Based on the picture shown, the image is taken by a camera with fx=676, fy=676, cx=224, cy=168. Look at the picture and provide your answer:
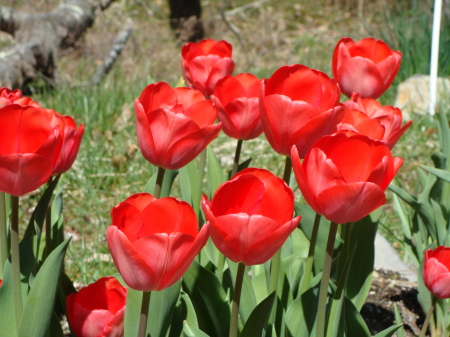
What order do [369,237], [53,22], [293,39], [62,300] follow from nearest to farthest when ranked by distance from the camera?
[62,300], [369,237], [53,22], [293,39]

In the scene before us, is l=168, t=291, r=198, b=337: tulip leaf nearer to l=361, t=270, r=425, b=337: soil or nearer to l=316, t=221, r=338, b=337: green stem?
l=316, t=221, r=338, b=337: green stem

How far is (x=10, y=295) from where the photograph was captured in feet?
3.56

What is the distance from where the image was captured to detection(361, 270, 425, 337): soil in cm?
192

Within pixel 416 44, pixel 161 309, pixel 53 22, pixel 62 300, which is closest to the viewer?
pixel 161 309

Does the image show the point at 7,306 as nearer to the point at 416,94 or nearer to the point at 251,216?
the point at 251,216

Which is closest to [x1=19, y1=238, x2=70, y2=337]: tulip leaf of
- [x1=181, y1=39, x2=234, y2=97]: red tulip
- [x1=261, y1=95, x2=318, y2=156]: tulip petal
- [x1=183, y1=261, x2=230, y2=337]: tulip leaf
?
[x1=183, y1=261, x2=230, y2=337]: tulip leaf

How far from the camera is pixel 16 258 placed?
1.01 metres

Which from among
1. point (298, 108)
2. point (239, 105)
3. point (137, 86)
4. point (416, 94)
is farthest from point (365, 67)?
point (416, 94)

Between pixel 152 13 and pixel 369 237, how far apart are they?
7038mm

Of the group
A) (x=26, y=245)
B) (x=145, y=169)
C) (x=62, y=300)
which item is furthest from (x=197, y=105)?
(x=145, y=169)

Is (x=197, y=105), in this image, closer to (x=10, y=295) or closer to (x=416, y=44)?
(x=10, y=295)

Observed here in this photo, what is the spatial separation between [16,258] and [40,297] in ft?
0.23

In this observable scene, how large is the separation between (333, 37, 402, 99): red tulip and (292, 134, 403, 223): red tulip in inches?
20.9

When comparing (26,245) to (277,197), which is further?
(26,245)
